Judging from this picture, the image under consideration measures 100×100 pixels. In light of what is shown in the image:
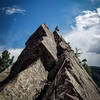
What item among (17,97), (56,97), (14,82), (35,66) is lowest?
(56,97)

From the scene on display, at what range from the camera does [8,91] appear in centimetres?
784

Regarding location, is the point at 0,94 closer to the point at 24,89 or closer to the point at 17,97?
the point at 17,97

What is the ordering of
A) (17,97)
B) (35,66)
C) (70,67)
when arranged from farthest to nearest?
(35,66)
(70,67)
(17,97)

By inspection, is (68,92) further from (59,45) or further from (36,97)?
(59,45)

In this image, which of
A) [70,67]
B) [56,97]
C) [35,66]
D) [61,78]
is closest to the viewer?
[56,97]

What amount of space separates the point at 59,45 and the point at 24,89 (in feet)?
33.8

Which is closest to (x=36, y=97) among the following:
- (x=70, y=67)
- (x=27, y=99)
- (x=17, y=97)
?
(x=27, y=99)

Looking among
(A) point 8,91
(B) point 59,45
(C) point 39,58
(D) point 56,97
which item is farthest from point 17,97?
(B) point 59,45

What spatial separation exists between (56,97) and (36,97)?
96.4 inches

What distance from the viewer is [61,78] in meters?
8.62

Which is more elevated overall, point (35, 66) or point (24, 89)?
point (35, 66)

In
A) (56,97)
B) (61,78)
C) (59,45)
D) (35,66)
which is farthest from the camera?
(59,45)

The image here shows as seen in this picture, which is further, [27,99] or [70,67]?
[70,67]

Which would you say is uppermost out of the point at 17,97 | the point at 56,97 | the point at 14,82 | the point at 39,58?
the point at 39,58
